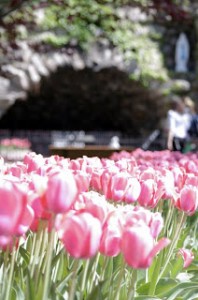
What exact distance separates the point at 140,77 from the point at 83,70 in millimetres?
1965

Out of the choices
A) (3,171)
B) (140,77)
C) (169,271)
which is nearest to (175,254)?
(169,271)

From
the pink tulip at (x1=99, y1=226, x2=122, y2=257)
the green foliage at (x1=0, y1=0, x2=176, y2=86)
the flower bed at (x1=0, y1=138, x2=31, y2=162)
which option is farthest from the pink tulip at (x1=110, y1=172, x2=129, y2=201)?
the green foliage at (x1=0, y1=0, x2=176, y2=86)

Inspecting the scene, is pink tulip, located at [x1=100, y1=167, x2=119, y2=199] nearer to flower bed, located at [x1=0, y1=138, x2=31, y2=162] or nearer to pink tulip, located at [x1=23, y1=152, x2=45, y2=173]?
pink tulip, located at [x1=23, y1=152, x2=45, y2=173]

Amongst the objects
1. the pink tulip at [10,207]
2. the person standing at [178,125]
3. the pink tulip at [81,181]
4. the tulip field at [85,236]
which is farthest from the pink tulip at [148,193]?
the person standing at [178,125]

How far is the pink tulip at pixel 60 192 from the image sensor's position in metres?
1.61

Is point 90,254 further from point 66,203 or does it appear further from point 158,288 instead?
point 158,288

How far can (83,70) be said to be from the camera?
865 inches

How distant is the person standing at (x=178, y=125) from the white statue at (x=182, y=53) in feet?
43.1

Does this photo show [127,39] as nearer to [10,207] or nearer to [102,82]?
[102,82]

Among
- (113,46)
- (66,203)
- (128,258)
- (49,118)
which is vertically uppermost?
(113,46)

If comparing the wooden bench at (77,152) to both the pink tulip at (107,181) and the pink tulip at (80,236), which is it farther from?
the pink tulip at (80,236)

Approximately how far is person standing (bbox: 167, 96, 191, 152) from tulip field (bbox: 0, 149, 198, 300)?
761 cm

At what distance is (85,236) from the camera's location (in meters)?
1.56

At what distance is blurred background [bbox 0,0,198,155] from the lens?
743 inches
